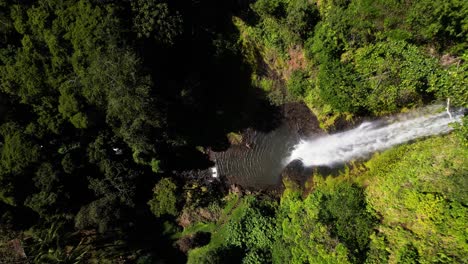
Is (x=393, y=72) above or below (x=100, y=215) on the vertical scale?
above

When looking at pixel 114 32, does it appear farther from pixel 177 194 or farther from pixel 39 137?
pixel 177 194

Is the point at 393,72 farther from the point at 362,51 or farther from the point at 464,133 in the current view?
the point at 464,133

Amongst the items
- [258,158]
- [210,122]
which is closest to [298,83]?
[258,158]

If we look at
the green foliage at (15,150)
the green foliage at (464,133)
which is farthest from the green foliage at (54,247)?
the green foliage at (464,133)

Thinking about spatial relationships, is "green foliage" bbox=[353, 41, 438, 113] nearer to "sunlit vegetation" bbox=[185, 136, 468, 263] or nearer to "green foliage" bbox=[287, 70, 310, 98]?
"sunlit vegetation" bbox=[185, 136, 468, 263]

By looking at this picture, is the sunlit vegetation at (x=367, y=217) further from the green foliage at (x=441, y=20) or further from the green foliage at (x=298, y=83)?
the green foliage at (x=298, y=83)

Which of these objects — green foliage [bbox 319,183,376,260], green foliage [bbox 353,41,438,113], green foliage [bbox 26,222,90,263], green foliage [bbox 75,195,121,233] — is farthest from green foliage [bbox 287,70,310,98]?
green foliage [bbox 26,222,90,263]
